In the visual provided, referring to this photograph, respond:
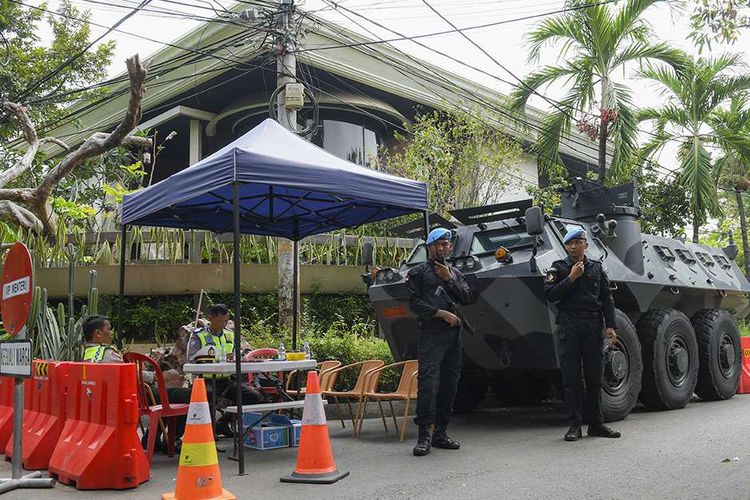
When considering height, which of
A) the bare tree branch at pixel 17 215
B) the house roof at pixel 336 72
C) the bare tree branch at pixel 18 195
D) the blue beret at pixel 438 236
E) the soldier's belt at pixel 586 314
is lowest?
the soldier's belt at pixel 586 314

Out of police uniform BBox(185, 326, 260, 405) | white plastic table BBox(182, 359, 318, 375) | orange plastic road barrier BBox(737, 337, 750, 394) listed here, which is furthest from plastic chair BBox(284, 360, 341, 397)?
orange plastic road barrier BBox(737, 337, 750, 394)

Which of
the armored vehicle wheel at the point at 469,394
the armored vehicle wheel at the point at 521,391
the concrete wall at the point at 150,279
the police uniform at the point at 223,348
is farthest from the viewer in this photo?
the concrete wall at the point at 150,279

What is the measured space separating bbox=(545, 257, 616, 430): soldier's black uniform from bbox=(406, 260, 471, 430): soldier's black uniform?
901 millimetres

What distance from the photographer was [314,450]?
18.5 feet

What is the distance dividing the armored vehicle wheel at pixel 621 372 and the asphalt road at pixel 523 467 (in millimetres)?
194

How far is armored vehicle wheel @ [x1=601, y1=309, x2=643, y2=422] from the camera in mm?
7816

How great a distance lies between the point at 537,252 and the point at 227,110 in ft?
49.0

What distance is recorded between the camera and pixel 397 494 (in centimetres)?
511

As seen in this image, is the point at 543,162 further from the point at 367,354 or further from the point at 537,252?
the point at 537,252

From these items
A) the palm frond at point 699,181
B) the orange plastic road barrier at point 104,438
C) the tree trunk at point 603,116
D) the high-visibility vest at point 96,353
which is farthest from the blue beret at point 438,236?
the palm frond at point 699,181

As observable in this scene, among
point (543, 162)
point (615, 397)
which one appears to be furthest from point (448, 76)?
point (615, 397)

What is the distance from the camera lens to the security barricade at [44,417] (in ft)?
20.6

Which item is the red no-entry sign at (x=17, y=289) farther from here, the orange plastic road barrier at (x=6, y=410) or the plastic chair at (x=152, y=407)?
the orange plastic road barrier at (x=6, y=410)

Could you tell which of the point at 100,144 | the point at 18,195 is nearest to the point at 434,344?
the point at 100,144
